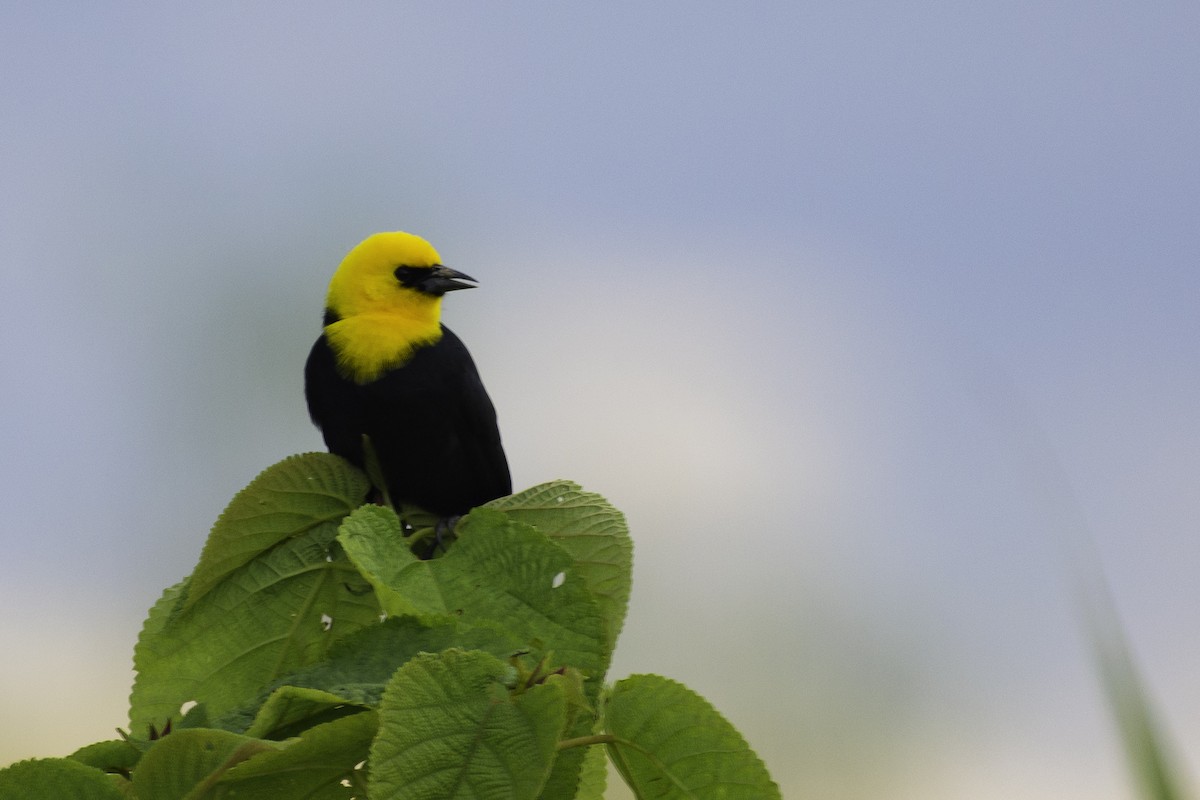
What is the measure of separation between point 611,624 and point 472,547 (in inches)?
9.9

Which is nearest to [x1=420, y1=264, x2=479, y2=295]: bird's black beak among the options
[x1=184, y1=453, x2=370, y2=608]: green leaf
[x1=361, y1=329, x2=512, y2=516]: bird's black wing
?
[x1=361, y1=329, x2=512, y2=516]: bird's black wing

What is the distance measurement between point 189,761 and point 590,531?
0.69 m

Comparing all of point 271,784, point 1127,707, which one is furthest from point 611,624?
point 1127,707

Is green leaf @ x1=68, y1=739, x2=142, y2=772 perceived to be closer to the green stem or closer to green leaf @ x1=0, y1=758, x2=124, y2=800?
green leaf @ x1=0, y1=758, x2=124, y2=800

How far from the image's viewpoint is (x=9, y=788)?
141cm

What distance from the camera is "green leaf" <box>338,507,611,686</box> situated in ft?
5.29

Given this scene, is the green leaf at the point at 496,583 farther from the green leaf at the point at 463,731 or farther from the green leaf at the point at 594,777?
the green leaf at the point at 594,777

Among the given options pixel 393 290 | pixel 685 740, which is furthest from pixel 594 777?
pixel 393 290

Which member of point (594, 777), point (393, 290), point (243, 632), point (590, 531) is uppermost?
point (393, 290)

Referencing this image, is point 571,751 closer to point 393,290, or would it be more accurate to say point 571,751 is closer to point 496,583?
point 496,583

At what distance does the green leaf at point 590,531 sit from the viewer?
Answer: 6.09 ft

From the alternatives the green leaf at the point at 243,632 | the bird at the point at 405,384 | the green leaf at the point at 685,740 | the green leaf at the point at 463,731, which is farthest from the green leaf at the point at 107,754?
the bird at the point at 405,384

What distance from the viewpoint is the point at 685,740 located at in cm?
158

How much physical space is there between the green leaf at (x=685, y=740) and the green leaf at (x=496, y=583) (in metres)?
0.06
